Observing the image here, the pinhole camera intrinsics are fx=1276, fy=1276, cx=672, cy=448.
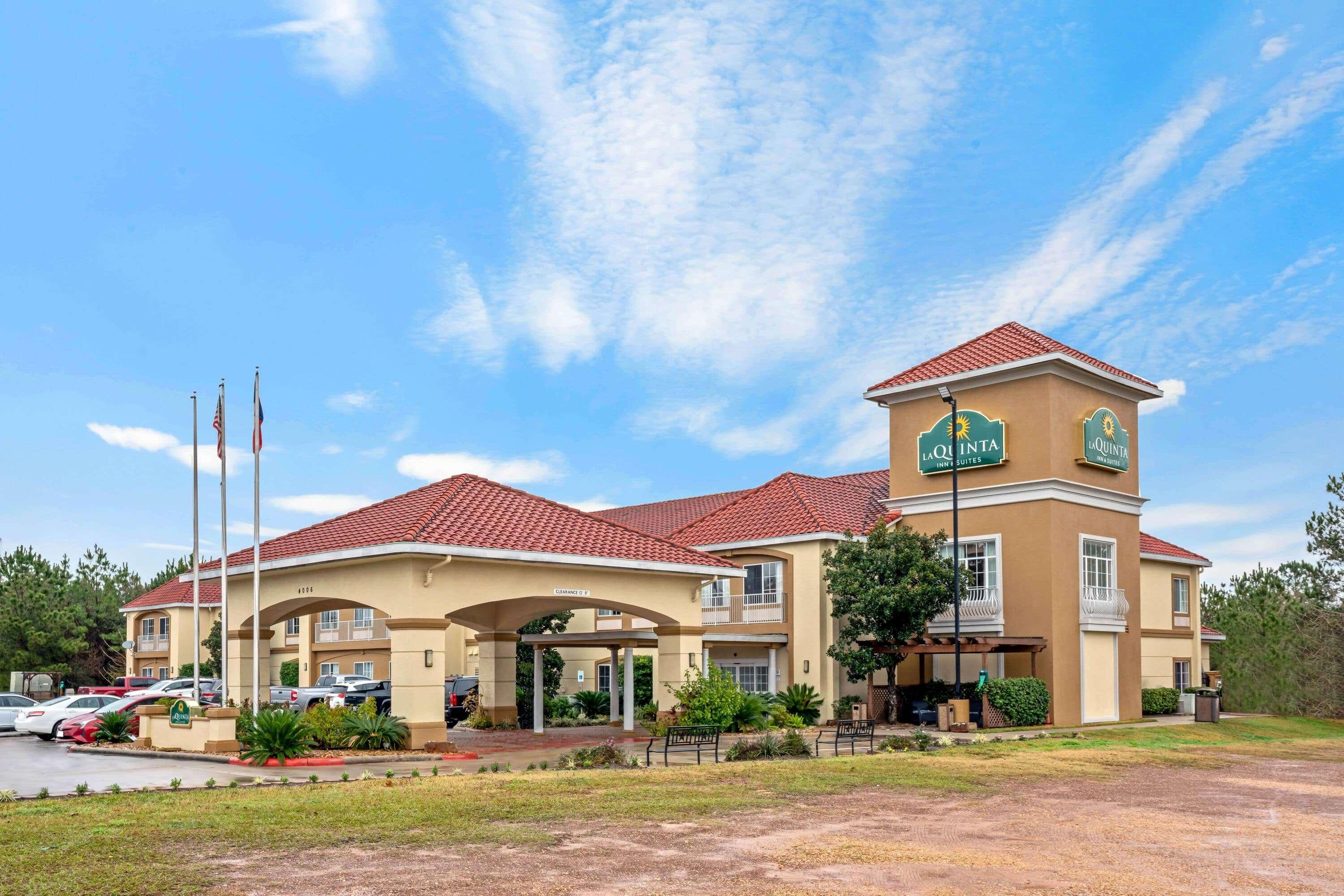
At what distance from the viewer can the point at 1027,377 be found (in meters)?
37.8

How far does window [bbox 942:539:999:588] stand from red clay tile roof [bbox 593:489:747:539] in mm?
12407

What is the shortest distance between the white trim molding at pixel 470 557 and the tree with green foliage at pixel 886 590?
515 cm

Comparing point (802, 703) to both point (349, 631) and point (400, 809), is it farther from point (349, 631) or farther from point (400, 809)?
point (349, 631)

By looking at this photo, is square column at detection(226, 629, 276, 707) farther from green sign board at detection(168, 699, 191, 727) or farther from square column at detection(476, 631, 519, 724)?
square column at detection(476, 631, 519, 724)

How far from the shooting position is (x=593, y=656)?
5191 cm

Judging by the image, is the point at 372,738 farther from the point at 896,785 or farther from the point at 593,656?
the point at 593,656

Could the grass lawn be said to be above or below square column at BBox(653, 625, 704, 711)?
below

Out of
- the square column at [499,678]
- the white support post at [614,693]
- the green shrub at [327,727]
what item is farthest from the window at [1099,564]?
the green shrub at [327,727]

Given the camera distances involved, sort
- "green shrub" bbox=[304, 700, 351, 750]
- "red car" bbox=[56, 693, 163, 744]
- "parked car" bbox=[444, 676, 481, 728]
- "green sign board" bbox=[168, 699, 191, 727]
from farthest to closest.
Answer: "parked car" bbox=[444, 676, 481, 728] → "red car" bbox=[56, 693, 163, 744] → "green sign board" bbox=[168, 699, 191, 727] → "green shrub" bbox=[304, 700, 351, 750]

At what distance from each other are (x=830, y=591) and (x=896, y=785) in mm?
16855

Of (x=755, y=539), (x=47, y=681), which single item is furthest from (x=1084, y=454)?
(x=47, y=681)

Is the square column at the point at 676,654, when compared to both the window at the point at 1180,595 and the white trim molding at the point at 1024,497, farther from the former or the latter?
the window at the point at 1180,595

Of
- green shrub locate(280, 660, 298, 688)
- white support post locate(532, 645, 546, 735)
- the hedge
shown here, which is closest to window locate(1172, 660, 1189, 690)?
the hedge

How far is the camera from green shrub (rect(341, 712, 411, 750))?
2552 cm
